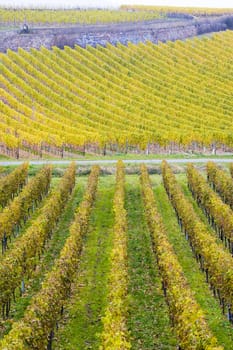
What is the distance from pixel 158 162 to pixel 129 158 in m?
3.65

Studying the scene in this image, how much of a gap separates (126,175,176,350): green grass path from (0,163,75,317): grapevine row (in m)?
3.97

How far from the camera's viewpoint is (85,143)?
5419 centimetres

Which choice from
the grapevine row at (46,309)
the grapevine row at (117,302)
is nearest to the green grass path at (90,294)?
the grapevine row at (46,309)

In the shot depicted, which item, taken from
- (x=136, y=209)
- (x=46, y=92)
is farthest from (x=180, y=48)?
(x=136, y=209)

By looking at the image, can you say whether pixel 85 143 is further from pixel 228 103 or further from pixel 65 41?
pixel 65 41

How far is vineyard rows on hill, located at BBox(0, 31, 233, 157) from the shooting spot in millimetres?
54906

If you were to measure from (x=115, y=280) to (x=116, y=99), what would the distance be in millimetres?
50673

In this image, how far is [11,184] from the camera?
36281 millimetres

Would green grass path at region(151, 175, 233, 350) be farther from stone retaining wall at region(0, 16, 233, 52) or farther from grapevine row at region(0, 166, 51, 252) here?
stone retaining wall at region(0, 16, 233, 52)

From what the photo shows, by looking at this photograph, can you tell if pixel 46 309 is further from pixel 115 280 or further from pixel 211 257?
pixel 211 257

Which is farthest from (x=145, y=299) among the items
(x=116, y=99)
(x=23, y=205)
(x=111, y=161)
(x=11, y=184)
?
(x=116, y=99)

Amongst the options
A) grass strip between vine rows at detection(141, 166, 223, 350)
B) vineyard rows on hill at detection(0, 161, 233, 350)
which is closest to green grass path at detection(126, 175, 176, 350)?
vineyard rows on hill at detection(0, 161, 233, 350)

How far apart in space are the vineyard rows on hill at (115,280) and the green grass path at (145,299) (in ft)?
0.12

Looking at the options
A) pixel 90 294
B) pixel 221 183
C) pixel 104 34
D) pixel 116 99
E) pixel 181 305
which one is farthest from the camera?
pixel 104 34
